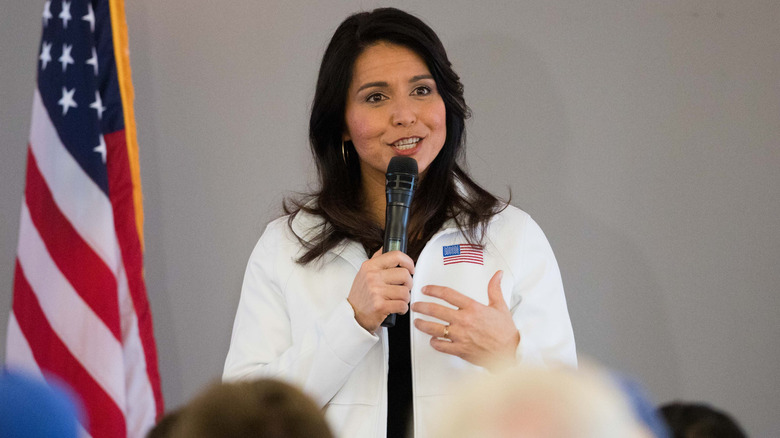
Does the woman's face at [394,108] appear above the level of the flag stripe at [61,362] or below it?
above

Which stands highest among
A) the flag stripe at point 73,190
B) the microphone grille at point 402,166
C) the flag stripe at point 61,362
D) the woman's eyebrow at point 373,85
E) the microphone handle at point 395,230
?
the woman's eyebrow at point 373,85

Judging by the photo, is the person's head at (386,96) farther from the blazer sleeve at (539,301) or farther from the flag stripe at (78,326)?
the flag stripe at (78,326)

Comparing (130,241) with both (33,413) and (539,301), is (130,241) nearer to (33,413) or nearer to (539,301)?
(539,301)

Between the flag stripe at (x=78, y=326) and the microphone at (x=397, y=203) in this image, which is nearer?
the microphone at (x=397, y=203)

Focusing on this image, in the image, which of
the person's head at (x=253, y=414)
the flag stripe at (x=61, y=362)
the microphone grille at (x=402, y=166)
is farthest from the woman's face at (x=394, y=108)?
the person's head at (x=253, y=414)

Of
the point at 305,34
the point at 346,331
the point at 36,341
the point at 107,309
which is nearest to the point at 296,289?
the point at 346,331

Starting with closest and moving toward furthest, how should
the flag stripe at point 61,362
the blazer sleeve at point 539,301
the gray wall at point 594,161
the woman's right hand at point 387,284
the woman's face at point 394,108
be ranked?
the woman's right hand at point 387,284
the blazer sleeve at point 539,301
the woman's face at point 394,108
the flag stripe at point 61,362
the gray wall at point 594,161

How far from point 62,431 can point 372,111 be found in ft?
5.39

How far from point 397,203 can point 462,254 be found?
1.19 feet

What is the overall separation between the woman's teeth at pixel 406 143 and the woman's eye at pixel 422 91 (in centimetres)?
14

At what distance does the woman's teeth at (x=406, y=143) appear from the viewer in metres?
2.26

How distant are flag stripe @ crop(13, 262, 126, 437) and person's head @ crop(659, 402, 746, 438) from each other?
7.19 feet

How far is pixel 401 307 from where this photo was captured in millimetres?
1862

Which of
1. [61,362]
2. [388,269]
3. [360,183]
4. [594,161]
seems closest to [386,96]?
[360,183]
